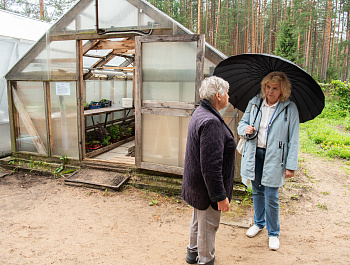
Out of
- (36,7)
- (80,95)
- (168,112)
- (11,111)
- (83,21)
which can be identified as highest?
(36,7)

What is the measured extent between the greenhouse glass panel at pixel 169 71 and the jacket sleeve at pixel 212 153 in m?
2.38

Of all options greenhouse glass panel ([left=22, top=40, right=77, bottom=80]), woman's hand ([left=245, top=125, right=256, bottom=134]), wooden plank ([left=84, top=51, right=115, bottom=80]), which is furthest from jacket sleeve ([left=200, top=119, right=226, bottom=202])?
wooden plank ([left=84, top=51, right=115, bottom=80])

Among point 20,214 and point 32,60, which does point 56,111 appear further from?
point 20,214

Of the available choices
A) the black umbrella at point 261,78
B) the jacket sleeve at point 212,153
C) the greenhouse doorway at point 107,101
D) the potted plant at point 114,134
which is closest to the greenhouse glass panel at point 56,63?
the greenhouse doorway at point 107,101

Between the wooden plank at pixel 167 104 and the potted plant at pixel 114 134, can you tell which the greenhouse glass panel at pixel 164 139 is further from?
the potted plant at pixel 114 134

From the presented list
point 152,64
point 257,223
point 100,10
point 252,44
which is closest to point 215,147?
point 257,223

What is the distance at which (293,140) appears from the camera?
281 centimetres

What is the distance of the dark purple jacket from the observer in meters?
2.12

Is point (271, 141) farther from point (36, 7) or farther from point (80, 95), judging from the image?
point (36, 7)

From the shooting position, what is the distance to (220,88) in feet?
7.52

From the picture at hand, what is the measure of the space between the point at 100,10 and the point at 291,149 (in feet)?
13.5

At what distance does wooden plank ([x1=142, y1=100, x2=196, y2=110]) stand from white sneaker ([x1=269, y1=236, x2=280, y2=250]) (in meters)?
2.26

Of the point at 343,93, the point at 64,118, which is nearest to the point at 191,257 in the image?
the point at 64,118

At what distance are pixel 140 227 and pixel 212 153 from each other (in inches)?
80.7
